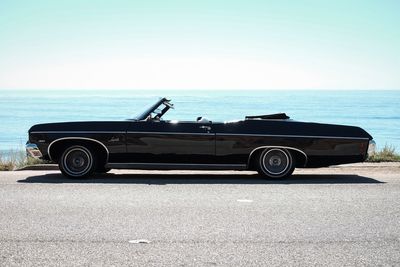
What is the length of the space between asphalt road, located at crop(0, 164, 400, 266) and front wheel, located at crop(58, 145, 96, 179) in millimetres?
222

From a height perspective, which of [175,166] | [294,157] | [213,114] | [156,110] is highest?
[156,110]

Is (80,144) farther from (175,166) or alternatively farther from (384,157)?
(384,157)

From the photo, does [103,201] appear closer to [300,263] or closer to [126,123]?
[126,123]

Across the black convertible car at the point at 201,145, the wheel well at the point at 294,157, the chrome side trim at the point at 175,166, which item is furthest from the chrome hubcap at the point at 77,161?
the wheel well at the point at 294,157

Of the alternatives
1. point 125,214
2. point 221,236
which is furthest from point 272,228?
point 125,214

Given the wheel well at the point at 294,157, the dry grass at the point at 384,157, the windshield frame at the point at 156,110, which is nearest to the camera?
the wheel well at the point at 294,157

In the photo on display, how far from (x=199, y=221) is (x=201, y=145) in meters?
3.50

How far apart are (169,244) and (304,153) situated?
16.1ft

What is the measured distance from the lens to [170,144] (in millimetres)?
9953

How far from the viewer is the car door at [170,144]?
996cm

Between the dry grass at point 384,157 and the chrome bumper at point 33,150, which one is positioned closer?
the chrome bumper at point 33,150

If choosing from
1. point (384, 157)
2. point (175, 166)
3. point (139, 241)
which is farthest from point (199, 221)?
point (384, 157)

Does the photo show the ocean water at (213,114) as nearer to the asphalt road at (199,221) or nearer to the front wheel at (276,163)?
the front wheel at (276,163)

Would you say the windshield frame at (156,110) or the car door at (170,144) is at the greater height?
the windshield frame at (156,110)
